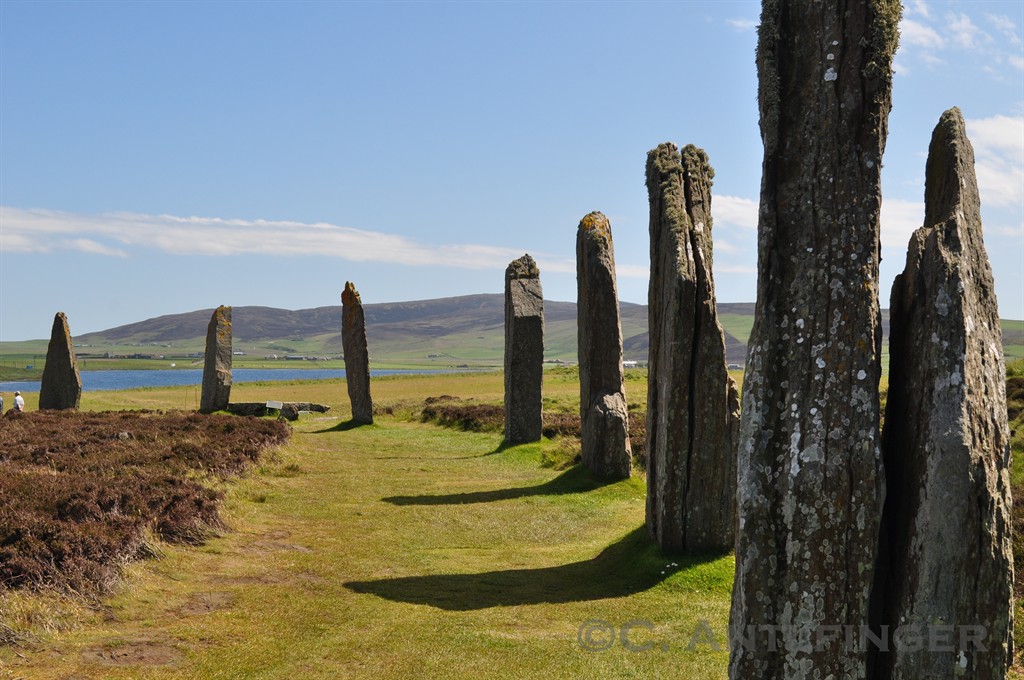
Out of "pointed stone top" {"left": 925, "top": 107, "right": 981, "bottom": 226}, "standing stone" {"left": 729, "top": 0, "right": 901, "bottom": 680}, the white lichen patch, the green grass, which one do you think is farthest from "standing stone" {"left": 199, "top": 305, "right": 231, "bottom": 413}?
the white lichen patch

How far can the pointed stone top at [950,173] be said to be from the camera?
696 centimetres

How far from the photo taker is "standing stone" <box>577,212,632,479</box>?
17.5 m

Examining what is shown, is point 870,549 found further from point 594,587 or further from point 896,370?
point 594,587

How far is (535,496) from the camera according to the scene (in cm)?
1689

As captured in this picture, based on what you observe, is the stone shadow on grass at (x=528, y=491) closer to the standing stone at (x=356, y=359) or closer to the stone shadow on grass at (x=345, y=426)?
the stone shadow on grass at (x=345, y=426)

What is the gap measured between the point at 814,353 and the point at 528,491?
11493 mm

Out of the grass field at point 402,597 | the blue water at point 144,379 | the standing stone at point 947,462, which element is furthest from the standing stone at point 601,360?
the blue water at point 144,379

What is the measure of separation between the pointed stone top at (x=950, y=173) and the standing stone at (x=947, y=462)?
0.22m

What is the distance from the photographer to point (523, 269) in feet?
84.6

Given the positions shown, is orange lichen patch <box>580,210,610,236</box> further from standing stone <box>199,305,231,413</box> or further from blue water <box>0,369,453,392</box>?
blue water <box>0,369,453,392</box>

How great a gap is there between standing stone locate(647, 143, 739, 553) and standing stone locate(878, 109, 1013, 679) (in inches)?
179

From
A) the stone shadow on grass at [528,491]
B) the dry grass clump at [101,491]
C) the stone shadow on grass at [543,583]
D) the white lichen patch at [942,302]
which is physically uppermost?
the white lichen patch at [942,302]

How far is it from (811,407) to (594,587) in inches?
208

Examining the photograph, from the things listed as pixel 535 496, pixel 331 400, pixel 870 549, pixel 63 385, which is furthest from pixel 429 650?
pixel 331 400
